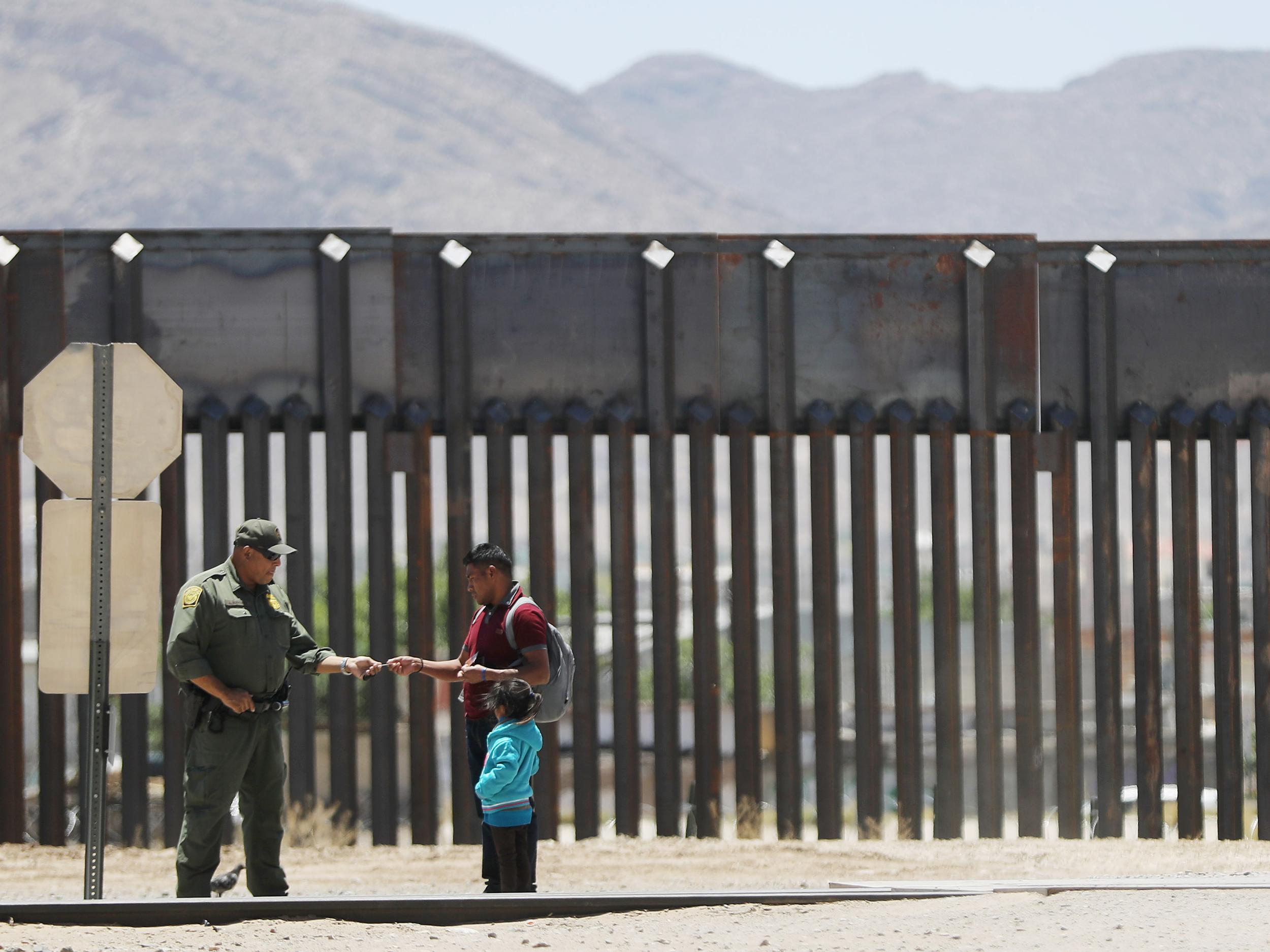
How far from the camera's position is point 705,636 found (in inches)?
324

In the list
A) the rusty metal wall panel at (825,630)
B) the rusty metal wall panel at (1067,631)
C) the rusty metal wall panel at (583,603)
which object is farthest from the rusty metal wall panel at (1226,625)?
the rusty metal wall panel at (583,603)

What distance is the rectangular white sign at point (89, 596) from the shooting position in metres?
5.66

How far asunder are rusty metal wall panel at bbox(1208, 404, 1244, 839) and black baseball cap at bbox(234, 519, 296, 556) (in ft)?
18.0

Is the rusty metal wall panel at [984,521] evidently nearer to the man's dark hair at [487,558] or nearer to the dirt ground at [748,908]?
the dirt ground at [748,908]

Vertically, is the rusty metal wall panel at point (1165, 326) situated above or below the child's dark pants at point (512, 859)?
above

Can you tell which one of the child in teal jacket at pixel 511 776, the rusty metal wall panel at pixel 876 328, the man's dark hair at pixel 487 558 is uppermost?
the rusty metal wall panel at pixel 876 328

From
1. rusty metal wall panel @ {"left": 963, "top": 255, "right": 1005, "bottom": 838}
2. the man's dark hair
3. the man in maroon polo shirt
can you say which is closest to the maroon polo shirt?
the man in maroon polo shirt

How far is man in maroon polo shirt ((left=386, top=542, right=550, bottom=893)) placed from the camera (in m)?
6.00

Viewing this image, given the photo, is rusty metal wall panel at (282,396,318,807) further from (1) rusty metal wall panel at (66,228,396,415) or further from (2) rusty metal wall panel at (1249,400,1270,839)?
(2) rusty metal wall panel at (1249,400,1270,839)

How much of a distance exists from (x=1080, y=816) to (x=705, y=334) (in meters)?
3.61

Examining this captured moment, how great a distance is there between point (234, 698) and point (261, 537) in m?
0.68

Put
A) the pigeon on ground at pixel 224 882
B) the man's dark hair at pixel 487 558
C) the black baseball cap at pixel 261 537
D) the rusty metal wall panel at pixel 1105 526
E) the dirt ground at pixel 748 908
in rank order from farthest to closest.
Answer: the rusty metal wall panel at pixel 1105 526 < the pigeon on ground at pixel 224 882 < the man's dark hair at pixel 487 558 < the black baseball cap at pixel 261 537 < the dirt ground at pixel 748 908

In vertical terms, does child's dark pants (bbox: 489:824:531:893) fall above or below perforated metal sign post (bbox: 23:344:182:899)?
below

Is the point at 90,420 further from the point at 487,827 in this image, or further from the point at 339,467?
the point at 339,467
